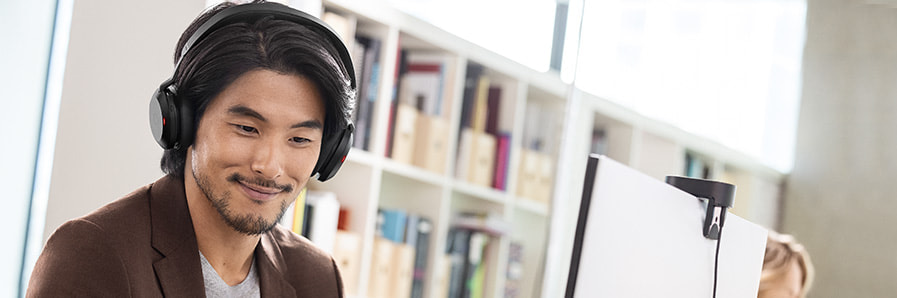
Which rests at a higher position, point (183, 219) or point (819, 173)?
point (819, 173)

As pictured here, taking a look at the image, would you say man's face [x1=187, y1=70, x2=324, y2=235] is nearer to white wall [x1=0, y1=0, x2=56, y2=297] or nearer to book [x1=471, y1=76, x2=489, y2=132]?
white wall [x1=0, y1=0, x2=56, y2=297]

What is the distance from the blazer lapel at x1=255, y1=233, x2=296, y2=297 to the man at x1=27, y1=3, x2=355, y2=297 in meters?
0.03

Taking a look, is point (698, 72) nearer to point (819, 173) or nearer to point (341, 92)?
point (819, 173)

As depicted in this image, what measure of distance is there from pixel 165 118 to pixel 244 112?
0.11 m

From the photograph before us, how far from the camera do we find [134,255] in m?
1.09

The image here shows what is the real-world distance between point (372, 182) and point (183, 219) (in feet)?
5.01

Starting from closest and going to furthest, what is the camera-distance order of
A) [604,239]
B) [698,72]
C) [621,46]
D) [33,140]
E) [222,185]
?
[604,239] → [222,185] → [33,140] → [621,46] → [698,72]

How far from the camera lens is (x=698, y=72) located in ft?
14.0

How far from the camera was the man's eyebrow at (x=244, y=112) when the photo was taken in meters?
1.15

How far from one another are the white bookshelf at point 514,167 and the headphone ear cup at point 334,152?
127 centimetres

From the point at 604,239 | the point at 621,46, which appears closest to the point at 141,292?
the point at 604,239

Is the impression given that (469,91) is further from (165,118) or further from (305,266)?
(165,118)

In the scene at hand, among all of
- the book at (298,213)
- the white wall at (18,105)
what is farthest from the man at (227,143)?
the book at (298,213)

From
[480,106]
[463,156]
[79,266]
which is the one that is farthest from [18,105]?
[480,106]
